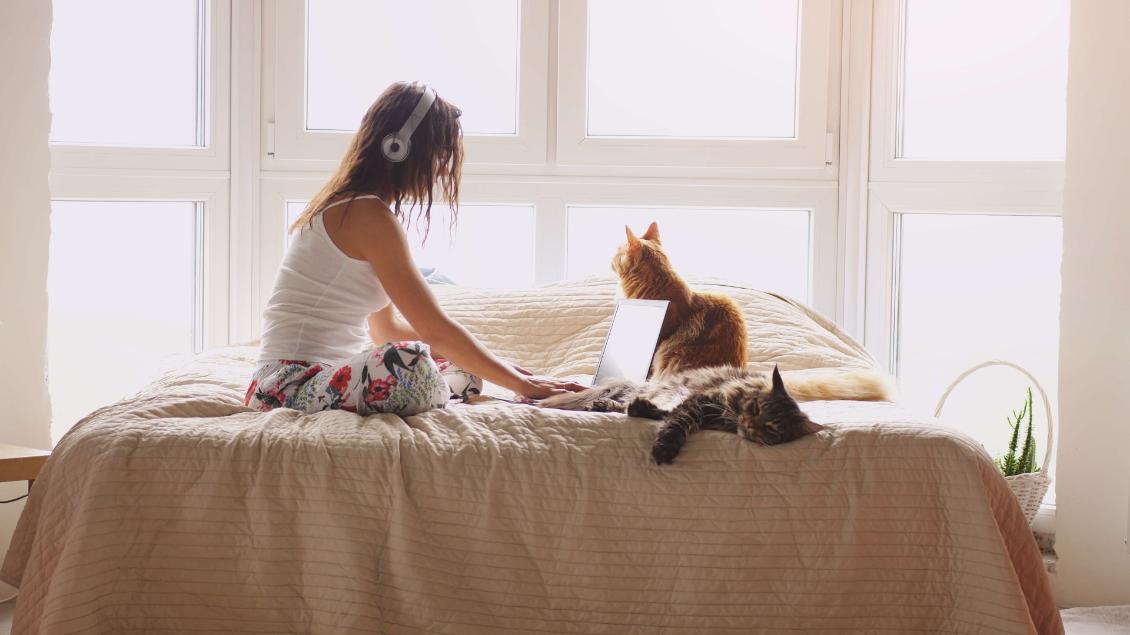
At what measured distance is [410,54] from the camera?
3.35 metres

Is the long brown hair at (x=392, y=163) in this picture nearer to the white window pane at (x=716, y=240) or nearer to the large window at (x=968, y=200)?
the white window pane at (x=716, y=240)

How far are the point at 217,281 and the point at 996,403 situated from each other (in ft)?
8.00

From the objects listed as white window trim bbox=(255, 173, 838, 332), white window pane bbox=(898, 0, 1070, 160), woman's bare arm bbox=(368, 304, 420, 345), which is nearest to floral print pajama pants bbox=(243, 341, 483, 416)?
woman's bare arm bbox=(368, 304, 420, 345)

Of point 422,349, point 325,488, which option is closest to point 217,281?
point 422,349

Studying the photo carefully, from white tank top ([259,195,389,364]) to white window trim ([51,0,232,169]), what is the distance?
1318 mm

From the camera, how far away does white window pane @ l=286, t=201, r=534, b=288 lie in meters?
3.40

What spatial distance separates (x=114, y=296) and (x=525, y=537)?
2.20 meters

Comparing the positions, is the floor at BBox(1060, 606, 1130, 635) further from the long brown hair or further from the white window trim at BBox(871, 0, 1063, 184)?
the long brown hair

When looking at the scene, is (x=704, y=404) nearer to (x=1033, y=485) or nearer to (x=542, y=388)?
(x=542, y=388)

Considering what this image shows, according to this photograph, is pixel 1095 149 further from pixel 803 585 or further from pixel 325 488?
pixel 325 488

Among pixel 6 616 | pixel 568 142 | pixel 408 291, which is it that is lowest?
pixel 6 616

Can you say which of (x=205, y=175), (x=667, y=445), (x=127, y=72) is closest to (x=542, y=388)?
(x=667, y=445)

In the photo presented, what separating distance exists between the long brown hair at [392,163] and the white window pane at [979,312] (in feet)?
5.64

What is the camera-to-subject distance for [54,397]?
3250 mm
